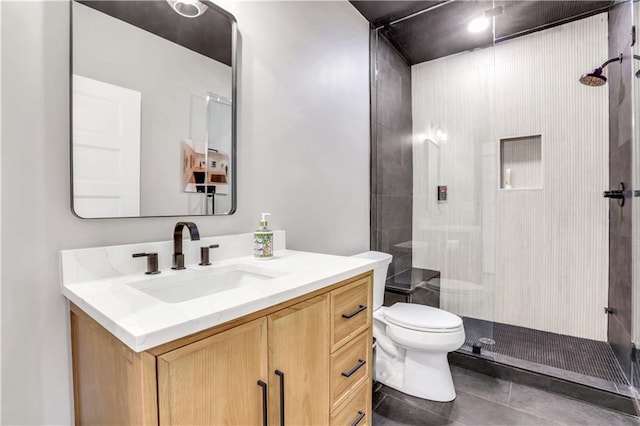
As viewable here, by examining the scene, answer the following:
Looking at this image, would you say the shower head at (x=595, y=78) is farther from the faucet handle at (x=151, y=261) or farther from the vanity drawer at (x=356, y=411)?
the faucet handle at (x=151, y=261)

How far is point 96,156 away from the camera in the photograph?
0.96 m

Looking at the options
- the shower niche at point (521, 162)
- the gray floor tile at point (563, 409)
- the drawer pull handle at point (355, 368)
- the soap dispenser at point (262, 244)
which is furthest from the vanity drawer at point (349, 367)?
the shower niche at point (521, 162)

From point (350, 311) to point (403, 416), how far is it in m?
0.96

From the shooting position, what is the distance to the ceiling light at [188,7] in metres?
1.17

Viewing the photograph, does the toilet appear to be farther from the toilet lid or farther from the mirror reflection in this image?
the mirror reflection

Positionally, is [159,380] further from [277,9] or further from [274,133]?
[277,9]

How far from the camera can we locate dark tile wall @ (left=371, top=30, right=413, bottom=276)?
8.05 feet

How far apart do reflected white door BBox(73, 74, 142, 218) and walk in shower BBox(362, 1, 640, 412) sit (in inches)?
68.8

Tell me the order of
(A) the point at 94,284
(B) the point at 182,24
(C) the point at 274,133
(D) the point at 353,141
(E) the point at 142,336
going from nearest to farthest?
(E) the point at 142,336 < (A) the point at 94,284 < (B) the point at 182,24 < (C) the point at 274,133 < (D) the point at 353,141

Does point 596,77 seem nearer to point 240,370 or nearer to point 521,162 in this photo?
point 521,162

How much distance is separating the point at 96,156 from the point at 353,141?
158 cm

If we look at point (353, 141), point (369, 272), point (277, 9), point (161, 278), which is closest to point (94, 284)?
point (161, 278)

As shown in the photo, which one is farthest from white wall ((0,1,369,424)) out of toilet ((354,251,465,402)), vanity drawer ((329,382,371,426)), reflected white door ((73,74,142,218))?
vanity drawer ((329,382,371,426))

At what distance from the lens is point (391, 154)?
2607mm
